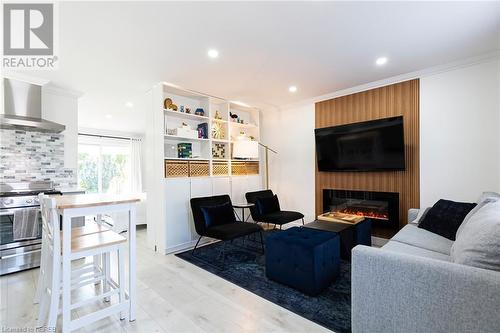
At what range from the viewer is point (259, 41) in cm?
241

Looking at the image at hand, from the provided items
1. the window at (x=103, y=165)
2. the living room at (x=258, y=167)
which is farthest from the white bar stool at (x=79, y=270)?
the window at (x=103, y=165)

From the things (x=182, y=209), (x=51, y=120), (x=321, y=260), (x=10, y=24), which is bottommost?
(x=321, y=260)

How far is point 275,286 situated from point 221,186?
210 cm

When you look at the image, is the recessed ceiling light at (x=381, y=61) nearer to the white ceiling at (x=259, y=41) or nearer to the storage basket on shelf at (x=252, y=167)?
the white ceiling at (x=259, y=41)

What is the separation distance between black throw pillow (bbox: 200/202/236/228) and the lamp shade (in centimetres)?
103

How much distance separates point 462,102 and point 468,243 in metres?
2.52

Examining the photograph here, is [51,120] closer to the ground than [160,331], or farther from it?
farther from it

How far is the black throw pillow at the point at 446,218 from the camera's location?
235cm

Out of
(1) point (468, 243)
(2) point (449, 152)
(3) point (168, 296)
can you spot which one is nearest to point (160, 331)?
(3) point (168, 296)

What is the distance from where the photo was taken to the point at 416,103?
330 cm

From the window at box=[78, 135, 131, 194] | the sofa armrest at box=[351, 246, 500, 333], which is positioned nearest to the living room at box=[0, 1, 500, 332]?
the sofa armrest at box=[351, 246, 500, 333]

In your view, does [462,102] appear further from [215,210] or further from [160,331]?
[160,331]

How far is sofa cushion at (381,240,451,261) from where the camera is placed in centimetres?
191

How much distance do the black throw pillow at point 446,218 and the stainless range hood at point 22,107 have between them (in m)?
4.98
